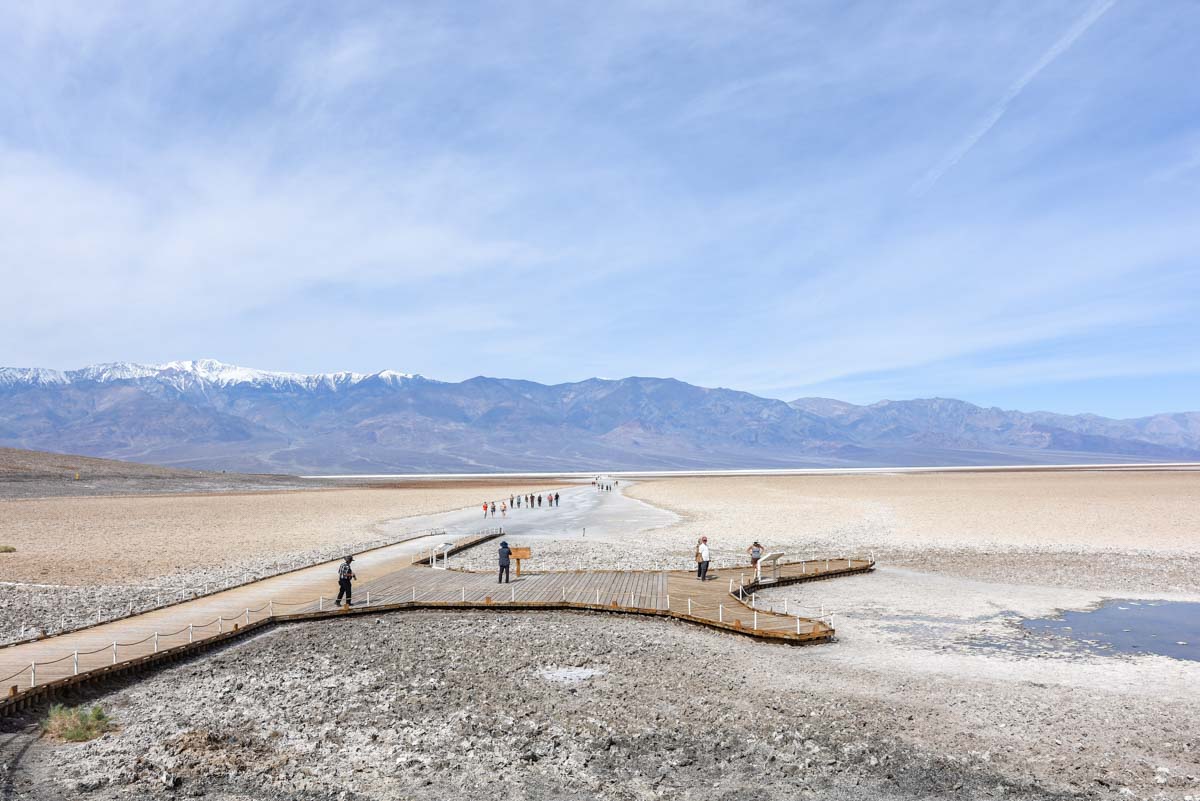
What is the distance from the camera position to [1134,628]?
22266 mm

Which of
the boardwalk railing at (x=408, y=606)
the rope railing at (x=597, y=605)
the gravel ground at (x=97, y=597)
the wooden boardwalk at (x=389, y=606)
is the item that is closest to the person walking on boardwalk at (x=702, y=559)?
the wooden boardwalk at (x=389, y=606)

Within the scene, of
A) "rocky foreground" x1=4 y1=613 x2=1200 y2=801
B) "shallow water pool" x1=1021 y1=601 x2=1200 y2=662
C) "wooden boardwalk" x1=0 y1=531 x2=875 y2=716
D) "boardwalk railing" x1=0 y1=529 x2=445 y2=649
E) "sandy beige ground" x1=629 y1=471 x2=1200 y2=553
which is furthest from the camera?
"sandy beige ground" x1=629 y1=471 x2=1200 y2=553

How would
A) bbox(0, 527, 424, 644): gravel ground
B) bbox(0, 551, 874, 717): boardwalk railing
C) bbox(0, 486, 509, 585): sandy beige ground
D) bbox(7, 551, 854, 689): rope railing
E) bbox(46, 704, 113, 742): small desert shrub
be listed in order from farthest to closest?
bbox(0, 486, 509, 585): sandy beige ground, bbox(0, 527, 424, 644): gravel ground, bbox(7, 551, 854, 689): rope railing, bbox(0, 551, 874, 717): boardwalk railing, bbox(46, 704, 113, 742): small desert shrub

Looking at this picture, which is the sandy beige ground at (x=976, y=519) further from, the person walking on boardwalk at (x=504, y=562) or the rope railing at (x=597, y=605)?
the person walking on boardwalk at (x=504, y=562)

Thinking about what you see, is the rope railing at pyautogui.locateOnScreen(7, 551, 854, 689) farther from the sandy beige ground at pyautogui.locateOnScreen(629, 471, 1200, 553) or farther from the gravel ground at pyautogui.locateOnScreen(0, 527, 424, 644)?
the sandy beige ground at pyautogui.locateOnScreen(629, 471, 1200, 553)

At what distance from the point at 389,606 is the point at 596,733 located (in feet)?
40.0

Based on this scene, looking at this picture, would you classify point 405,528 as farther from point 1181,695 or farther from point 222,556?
point 1181,695

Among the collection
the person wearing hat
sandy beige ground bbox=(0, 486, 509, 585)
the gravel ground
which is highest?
the person wearing hat

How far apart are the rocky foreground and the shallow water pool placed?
500cm

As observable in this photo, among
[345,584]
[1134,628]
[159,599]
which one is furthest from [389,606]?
[1134,628]

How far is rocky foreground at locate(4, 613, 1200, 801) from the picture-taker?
1216 cm

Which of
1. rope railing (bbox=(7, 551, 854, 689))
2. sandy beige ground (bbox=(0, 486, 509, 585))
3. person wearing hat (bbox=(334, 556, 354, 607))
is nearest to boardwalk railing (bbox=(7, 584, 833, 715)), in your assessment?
rope railing (bbox=(7, 551, 854, 689))

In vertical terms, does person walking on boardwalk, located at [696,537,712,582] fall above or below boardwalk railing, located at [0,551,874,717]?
above

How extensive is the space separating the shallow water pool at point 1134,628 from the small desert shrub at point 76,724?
74.4 ft
